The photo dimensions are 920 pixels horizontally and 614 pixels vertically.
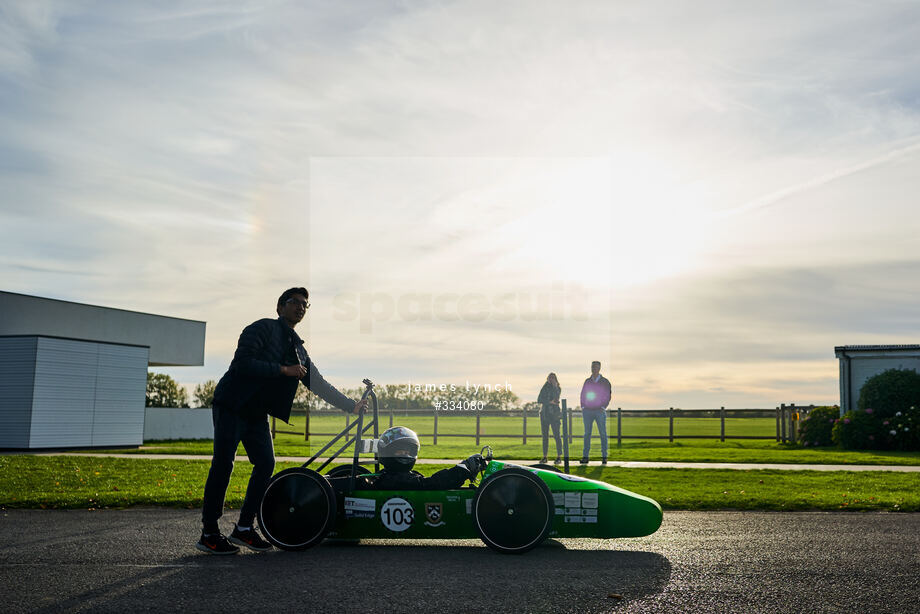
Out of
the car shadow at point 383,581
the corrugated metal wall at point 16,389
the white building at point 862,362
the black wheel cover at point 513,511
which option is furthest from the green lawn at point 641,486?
the white building at point 862,362

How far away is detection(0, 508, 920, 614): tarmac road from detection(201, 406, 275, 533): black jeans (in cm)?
34

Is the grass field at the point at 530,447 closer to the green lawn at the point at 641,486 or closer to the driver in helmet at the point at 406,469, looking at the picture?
the green lawn at the point at 641,486

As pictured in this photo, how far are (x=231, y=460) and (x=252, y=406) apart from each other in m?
0.47

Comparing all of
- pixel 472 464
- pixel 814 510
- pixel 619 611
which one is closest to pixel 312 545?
pixel 472 464

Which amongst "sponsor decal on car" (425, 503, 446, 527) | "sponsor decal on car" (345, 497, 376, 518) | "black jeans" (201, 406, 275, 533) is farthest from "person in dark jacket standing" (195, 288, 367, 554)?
"sponsor decal on car" (425, 503, 446, 527)

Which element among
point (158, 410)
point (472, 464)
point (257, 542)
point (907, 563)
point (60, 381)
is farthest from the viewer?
point (158, 410)

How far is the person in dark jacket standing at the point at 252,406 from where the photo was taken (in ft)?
21.3

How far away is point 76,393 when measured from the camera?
25.6 metres

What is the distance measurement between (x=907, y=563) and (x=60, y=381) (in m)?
24.5

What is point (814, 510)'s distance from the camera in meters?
9.58

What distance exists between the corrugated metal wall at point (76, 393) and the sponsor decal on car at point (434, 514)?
69.5 ft

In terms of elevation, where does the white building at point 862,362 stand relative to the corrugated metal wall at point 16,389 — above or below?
above

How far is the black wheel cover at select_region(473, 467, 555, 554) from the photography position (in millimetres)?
6527

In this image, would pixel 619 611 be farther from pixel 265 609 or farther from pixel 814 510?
pixel 814 510
